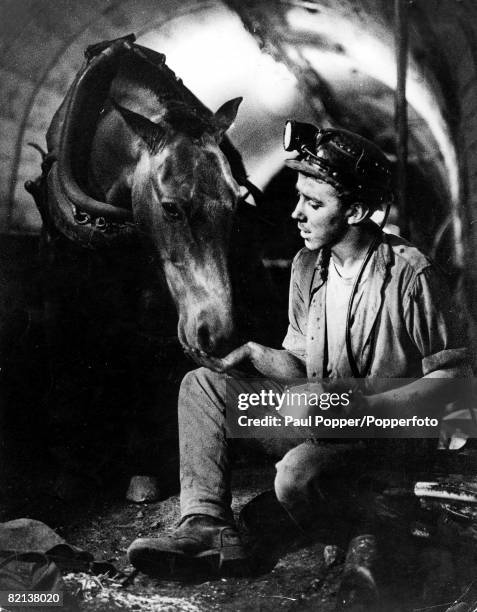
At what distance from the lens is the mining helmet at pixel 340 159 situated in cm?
237

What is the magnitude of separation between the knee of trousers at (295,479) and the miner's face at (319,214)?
748mm

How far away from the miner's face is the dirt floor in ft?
2.70

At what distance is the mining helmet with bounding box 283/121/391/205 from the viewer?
7.76ft

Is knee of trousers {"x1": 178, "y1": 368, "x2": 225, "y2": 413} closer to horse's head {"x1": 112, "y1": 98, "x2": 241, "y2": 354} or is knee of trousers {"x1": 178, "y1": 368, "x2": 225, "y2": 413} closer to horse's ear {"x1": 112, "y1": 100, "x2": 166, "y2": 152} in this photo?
horse's head {"x1": 112, "y1": 98, "x2": 241, "y2": 354}

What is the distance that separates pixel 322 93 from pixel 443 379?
111 centimetres

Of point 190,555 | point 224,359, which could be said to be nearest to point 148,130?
point 224,359

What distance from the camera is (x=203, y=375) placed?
2465 mm

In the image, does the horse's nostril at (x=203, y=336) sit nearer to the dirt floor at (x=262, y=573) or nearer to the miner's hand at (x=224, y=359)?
the miner's hand at (x=224, y=359)

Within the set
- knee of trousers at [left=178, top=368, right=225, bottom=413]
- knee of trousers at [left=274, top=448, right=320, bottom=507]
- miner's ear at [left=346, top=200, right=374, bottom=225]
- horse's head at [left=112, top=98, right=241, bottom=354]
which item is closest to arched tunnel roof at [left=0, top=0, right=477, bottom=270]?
horse's head at [left=112, top=98, right=241, bottom=354]

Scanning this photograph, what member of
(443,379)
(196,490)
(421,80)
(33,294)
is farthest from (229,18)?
(196,490)

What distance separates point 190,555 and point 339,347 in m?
0.86

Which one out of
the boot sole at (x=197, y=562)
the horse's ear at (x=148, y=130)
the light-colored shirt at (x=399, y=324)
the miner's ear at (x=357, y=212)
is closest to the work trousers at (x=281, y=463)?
the boot sole at (x=197, y=562)

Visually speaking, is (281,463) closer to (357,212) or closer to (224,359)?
(224,359)

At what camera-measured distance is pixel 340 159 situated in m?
2.36
